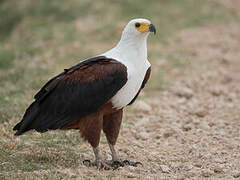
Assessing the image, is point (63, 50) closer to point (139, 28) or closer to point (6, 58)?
point (6, 58)

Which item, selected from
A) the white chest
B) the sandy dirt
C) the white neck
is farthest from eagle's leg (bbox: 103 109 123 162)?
the white neck

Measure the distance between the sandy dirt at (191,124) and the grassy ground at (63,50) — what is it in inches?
5.3

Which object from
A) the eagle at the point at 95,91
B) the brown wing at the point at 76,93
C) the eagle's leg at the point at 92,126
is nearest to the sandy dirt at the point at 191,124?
the eagle's leg at the point at 92,126

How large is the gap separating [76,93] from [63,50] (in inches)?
287

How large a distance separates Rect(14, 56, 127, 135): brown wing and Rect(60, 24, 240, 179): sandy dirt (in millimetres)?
714

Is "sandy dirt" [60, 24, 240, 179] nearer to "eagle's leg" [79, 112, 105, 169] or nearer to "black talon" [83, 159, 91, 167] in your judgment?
"black talon" [83, 159, 91, 167]

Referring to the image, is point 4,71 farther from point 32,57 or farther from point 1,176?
point 1,176

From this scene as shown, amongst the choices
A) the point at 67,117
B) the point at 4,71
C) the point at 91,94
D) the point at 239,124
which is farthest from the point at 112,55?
the point at 4,71

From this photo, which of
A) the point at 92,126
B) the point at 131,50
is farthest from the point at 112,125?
the point at 131,50

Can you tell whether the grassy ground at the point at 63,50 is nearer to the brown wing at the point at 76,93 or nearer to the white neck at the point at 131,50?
the brown wing at the point at 76,93

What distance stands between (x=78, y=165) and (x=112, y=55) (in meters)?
1.43

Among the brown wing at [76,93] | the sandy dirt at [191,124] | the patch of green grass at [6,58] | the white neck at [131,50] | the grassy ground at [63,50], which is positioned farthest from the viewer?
the patch of green grass at [6,58]

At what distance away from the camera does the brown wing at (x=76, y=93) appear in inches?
212

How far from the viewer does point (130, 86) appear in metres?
5.45
